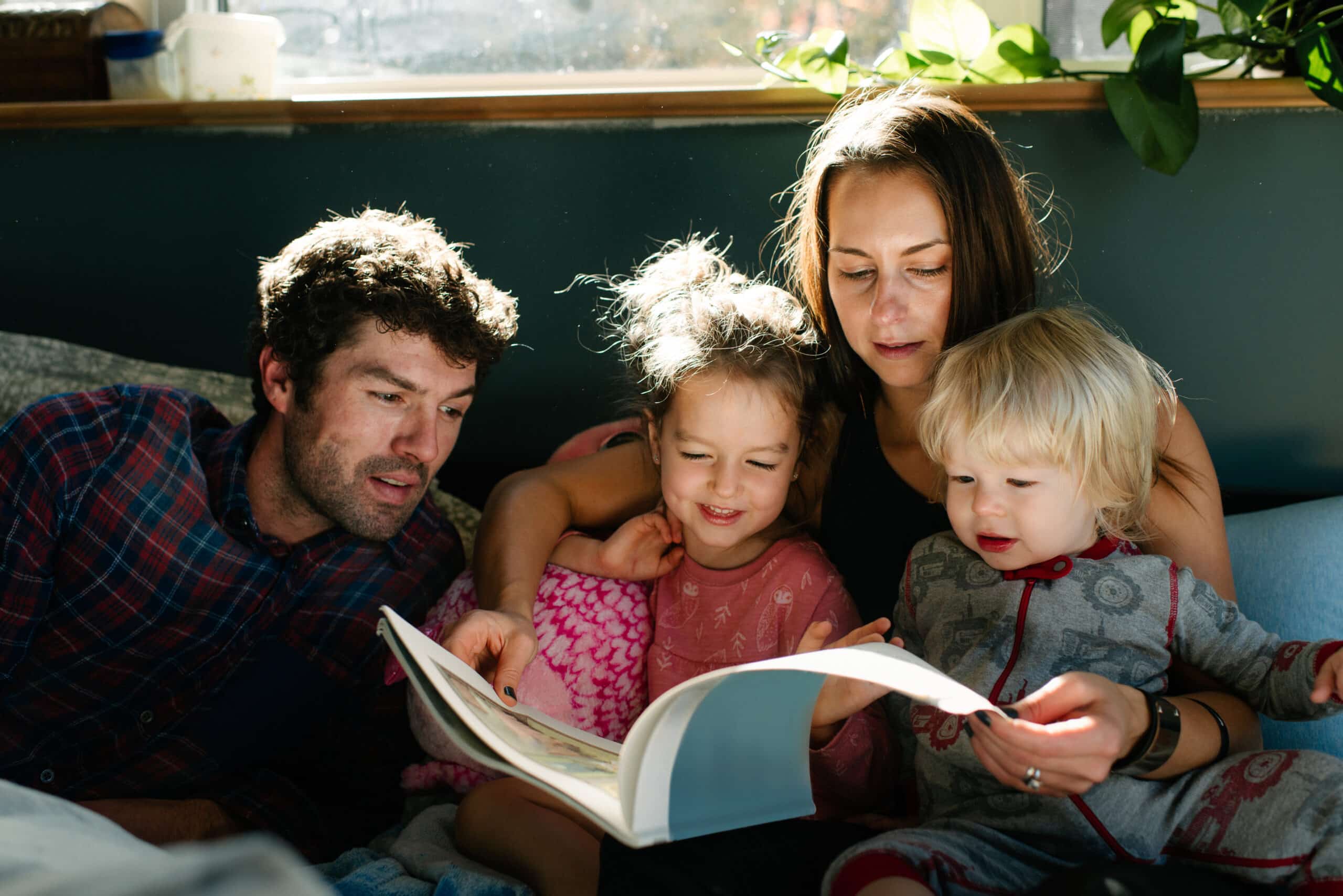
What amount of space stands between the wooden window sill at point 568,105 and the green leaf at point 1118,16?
0.23 ft

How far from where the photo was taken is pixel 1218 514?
3.82 feet

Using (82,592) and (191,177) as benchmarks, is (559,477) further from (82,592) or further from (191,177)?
(191,177)

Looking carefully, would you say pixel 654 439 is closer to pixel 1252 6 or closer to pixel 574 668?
pixel 574 668

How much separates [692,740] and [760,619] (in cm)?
47

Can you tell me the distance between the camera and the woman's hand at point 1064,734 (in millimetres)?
817

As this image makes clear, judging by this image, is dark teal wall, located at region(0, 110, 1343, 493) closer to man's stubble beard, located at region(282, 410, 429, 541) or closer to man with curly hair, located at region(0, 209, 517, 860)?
man with curly hair, located at region(0, 209, 517, 860)

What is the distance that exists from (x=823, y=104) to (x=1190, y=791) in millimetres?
Result: 1107

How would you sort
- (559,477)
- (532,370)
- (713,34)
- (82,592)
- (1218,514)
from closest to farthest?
(1218,514), (82,592), (559,477), (532,370), (713,34)

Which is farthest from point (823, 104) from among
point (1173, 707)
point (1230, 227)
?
point (1173, 707)

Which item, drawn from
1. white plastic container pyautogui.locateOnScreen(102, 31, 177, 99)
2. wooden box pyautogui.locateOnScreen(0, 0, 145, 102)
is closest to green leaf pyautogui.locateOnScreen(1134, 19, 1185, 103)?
white plastic container pyautogui.locateOnScreen(102, 31, 177, 99)

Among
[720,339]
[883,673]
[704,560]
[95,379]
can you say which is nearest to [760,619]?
[704,560]

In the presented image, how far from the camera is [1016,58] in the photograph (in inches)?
62.5

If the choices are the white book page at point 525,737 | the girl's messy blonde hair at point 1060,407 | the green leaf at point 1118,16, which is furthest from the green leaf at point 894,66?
the white book page at point 525,737

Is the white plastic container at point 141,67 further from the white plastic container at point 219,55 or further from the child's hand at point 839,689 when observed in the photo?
the child's hand at point 839,689
